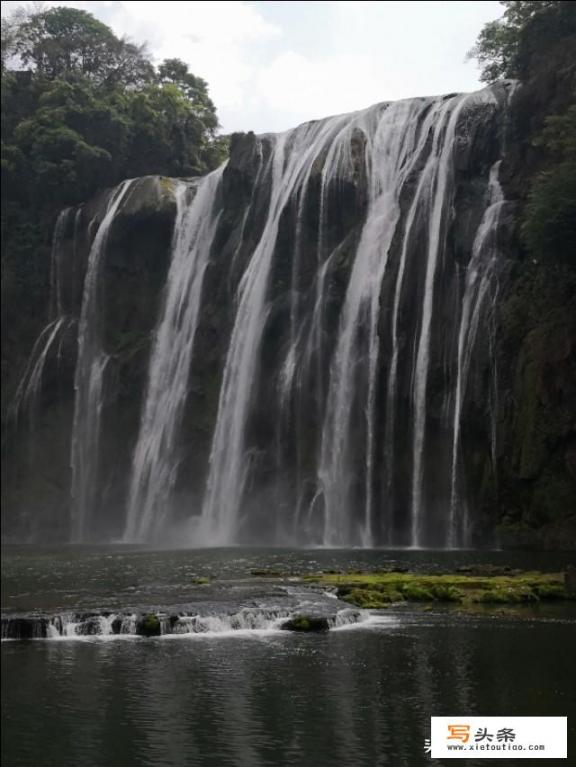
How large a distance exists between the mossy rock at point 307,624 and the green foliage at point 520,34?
34.8 m

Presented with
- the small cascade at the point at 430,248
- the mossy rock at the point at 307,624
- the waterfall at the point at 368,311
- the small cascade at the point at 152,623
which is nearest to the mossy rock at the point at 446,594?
the small cascade at the point at 152,623

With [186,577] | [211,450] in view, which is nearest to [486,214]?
[211,450]

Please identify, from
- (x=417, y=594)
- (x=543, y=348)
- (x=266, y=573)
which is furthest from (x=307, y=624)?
(x=543, y=348)

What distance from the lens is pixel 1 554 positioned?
159 feet

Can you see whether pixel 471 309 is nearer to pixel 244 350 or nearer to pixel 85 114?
pixel 244 350

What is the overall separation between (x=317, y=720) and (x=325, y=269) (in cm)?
3936

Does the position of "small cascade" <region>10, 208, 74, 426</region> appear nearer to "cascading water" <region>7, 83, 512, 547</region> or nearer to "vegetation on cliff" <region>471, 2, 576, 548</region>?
"cascading water" <region>7, 83, 512, 547</region>

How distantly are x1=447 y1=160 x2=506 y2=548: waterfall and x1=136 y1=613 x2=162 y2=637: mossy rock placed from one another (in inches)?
808

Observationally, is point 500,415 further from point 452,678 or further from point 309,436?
point 452,678

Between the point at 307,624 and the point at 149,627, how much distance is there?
131 inches

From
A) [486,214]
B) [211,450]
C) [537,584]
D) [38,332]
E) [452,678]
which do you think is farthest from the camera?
[38,332]

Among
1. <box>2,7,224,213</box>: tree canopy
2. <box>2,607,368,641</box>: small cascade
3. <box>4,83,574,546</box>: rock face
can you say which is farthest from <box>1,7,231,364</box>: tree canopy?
<box>2,607,368,641</box>: small cascade

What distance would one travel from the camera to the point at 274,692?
16.4 m

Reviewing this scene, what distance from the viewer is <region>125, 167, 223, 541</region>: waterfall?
185 feet
